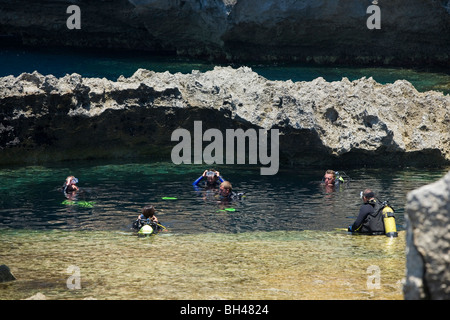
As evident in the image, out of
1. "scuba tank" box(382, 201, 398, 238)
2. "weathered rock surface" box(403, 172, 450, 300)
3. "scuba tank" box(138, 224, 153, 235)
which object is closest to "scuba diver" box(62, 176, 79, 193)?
"scuba tank" box(138, 224, 153, 235)

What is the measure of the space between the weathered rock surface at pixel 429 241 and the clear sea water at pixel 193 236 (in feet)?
8.73

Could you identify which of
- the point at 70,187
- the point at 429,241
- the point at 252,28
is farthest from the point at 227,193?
the point at 252,28

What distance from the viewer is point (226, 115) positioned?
2577 centimetres

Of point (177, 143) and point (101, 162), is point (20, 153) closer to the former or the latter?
point (101, 162)

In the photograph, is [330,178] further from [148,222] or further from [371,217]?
[148,222]

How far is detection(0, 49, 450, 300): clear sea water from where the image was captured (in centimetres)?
1076

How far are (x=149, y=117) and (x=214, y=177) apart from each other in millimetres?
5904

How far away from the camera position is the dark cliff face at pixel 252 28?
126 feet

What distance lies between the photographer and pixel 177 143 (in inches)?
→ 1072

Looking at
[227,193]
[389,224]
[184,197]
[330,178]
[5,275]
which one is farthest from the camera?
[330,178]

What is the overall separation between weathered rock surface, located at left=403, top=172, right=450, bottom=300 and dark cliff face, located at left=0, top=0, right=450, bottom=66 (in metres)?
32.1

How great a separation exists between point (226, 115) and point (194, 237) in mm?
10546

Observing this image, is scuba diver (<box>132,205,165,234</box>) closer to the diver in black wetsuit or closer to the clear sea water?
the clear sea water
